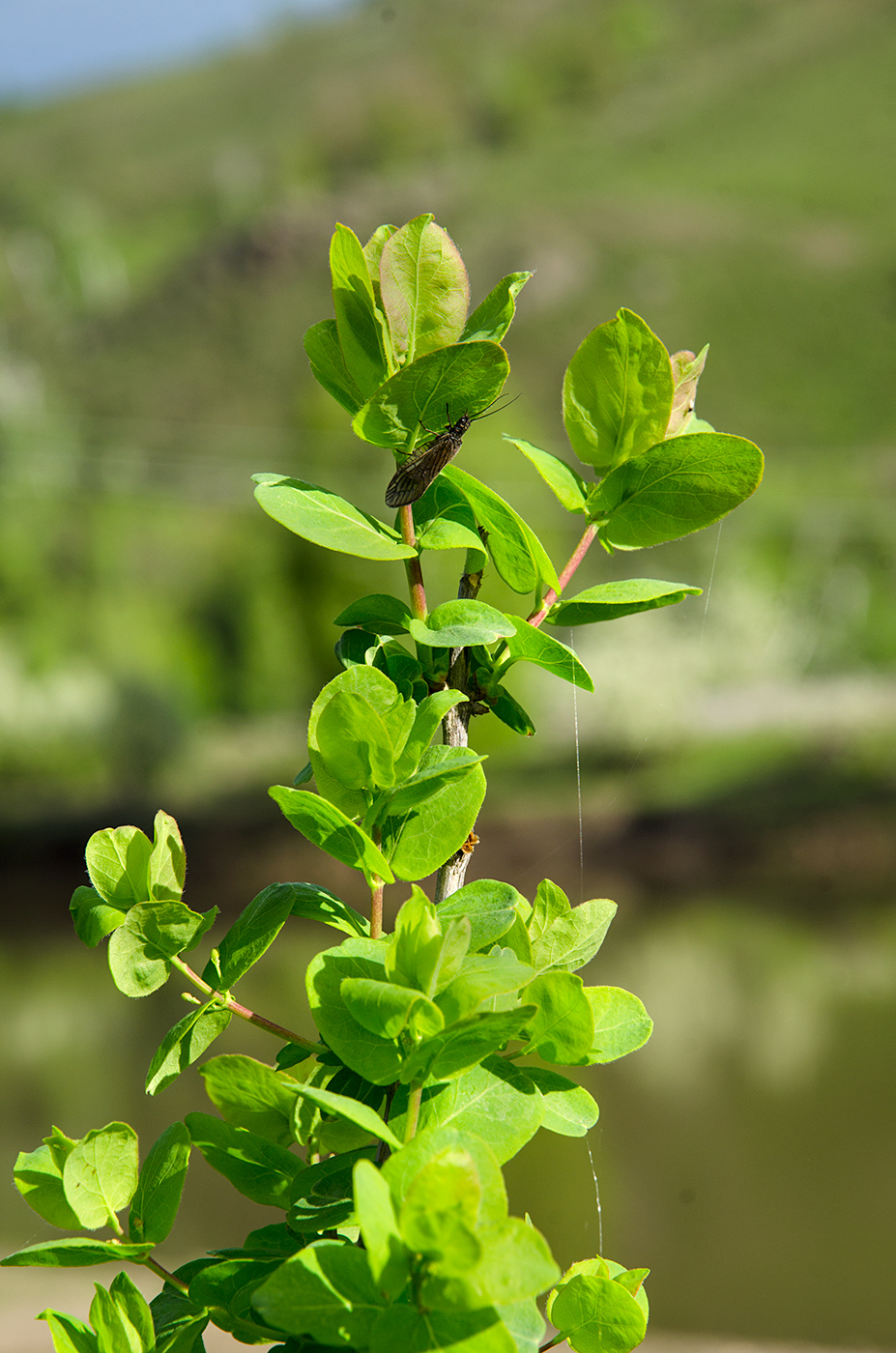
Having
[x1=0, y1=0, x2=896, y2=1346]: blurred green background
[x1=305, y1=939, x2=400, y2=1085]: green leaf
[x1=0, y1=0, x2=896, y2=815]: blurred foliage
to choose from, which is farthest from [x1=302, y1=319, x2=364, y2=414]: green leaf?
[x1=0, y1=0, x2=896, y2=815]: blurred foliage

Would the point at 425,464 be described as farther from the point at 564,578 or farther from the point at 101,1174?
the point at 101,1174

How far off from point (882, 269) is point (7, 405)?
8.74 m

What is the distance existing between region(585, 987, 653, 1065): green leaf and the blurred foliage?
11.1 ft

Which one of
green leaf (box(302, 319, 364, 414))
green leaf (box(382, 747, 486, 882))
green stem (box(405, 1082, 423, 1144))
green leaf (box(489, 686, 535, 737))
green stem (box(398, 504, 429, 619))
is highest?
green leaf (box(302, 319, 364, 414))

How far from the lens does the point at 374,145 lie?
44.3 feet

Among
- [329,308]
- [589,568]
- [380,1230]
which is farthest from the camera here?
[329,308]

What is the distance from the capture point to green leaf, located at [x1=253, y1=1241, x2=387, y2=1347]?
140mm

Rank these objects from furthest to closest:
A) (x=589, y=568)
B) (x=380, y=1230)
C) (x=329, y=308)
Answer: (x=329, y=308)
(x=589, y=568)
(x=380, y=1230)

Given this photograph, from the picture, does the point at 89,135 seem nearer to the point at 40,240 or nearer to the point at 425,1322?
the point at 40,240

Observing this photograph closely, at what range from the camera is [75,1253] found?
183mm

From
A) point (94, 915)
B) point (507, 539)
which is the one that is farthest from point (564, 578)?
point (94, 915)

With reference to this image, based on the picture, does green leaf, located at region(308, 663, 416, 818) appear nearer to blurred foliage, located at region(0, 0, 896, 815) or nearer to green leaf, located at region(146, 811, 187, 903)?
green leaf, located at region(146, 811, 187, 903)

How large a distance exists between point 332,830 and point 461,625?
0.05 meters

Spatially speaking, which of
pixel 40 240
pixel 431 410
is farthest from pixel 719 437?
pixel 40 240
